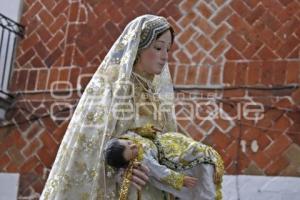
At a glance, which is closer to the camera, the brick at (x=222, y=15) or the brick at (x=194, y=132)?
the brick at (x=194, y=132)

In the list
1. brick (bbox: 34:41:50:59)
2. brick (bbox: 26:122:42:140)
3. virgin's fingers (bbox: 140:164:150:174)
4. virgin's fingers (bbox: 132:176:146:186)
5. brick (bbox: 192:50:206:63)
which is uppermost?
brick (bbox: 192:50:206:63)

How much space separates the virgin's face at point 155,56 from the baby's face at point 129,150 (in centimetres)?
37

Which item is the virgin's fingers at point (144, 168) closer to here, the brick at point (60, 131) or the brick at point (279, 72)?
the brick at point (279, 72)

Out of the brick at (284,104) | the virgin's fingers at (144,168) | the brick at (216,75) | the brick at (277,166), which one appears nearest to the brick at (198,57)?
the brick at (216,75)

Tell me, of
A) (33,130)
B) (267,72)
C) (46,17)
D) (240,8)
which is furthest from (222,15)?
(33,130)

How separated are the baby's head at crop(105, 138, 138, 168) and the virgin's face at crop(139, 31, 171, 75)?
38 cm

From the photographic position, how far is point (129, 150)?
2002 millimetres

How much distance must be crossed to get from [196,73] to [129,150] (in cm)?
216

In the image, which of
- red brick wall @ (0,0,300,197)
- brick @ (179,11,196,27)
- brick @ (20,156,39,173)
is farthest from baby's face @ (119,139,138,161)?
brick @ (20,156,39,173)

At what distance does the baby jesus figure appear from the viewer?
2.01m

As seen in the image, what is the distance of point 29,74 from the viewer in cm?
460

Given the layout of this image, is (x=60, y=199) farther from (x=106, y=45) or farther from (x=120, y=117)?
(x=106, y=45)

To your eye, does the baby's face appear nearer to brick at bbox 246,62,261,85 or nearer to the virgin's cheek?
the virgin's cheek

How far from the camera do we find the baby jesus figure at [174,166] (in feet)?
6.59
